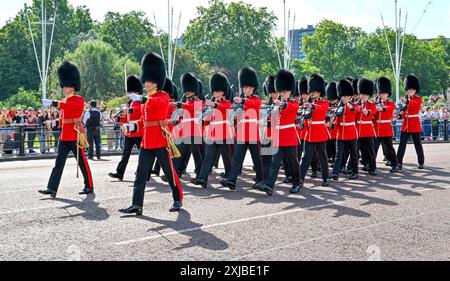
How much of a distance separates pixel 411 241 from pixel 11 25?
52.5 metres

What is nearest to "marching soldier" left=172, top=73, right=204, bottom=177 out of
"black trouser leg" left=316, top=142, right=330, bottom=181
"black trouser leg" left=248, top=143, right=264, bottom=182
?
"black trouser leg" left=248, top=143, right=264, bottom=182

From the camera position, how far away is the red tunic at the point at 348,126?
1028 cm

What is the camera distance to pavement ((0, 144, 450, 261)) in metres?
5.11

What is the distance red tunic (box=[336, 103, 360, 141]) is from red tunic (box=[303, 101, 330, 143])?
1.12m

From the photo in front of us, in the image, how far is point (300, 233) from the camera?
19.1 ft

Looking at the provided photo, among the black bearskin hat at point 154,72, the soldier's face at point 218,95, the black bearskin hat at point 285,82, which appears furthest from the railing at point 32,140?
the black bearskin hat at point 154,72

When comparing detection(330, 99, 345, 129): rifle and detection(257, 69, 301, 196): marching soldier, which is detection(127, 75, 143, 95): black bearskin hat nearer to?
detection(257, 69, 301, 196): marching soldier

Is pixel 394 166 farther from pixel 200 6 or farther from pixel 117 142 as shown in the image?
pixel 200 6

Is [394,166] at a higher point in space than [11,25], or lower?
lower

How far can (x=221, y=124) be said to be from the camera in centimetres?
921

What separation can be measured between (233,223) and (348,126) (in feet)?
15.0

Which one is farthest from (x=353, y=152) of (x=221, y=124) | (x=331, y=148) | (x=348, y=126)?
(x=221, y=124)
